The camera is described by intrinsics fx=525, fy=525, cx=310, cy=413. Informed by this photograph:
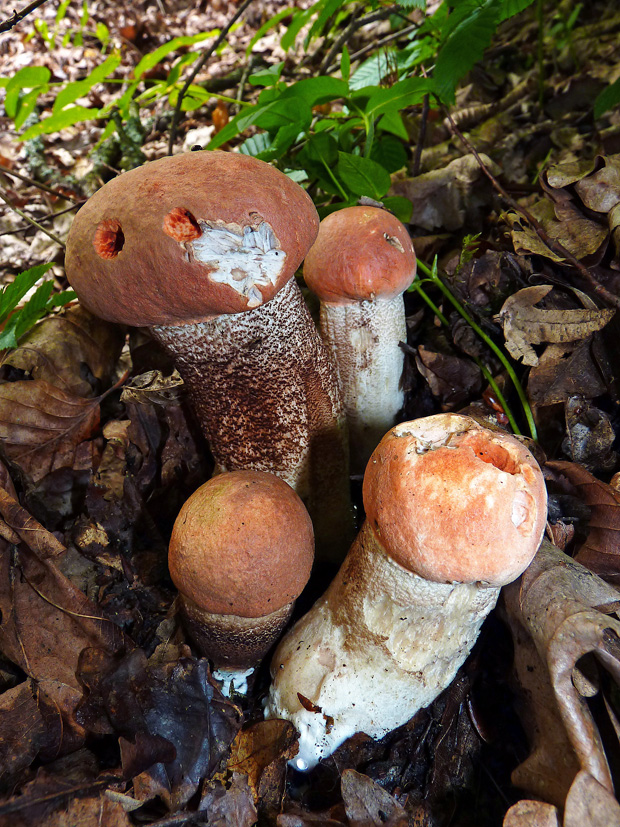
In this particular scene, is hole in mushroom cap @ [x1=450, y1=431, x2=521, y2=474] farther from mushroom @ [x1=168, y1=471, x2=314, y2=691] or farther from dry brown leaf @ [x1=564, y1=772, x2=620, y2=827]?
dry brown leaf @ [x1=564, y1=772, x2=620, y2=827]

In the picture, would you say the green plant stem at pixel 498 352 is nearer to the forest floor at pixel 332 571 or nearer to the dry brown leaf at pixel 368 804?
the forest floor at pixel 332 571

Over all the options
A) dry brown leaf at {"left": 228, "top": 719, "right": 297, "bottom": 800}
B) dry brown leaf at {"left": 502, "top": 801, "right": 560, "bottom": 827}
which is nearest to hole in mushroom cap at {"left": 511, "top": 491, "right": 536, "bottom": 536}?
dry brown leaf at {"left": 502, "top": 801, "right": 560, "bottom": 827}

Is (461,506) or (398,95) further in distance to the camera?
(398,95)

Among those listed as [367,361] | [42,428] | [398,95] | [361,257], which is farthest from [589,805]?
[398,95]

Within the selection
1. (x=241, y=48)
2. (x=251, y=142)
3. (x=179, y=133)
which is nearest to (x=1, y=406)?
(x=251, y=142)

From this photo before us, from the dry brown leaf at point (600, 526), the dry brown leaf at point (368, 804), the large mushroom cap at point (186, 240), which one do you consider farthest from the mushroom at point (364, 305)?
the dry brown leaf at point (368, 804)

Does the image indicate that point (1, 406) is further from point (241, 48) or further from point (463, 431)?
point (241, 48)

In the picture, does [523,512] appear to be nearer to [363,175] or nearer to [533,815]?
[533,815]
